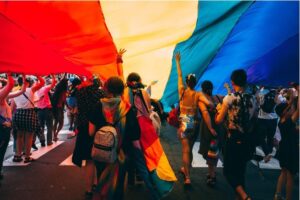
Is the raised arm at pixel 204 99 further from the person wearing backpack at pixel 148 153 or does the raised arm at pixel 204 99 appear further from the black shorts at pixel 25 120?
the black shorts at pixel 25 120

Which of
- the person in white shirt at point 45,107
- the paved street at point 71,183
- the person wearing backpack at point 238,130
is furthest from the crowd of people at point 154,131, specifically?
the person in white shirt at point 45,107

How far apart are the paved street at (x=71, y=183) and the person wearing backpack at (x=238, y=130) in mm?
1014

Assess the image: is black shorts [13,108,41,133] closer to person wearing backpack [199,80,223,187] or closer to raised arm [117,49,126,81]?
raised arm [117,49,126,81]

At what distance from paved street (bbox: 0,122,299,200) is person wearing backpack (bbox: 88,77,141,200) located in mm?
1067

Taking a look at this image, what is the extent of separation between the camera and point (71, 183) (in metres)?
5.89

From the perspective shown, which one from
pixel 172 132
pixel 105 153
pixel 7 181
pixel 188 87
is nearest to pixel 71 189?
pixel 7 181

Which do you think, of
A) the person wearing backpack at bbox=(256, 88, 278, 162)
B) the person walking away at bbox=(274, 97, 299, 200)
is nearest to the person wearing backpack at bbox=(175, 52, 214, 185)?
the person walking away at bbox=(274, 97, 299, 200)

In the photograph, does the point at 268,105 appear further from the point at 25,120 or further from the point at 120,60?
the point at 25,120

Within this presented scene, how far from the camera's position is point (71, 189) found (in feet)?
18.2

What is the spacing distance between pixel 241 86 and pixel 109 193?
7.06ft

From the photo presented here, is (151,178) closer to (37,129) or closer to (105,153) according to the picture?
(105,153)

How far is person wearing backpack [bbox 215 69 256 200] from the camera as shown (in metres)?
4.28

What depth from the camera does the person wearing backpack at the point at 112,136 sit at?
397 centimetres

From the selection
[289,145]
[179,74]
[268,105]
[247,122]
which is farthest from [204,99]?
[268,105]
